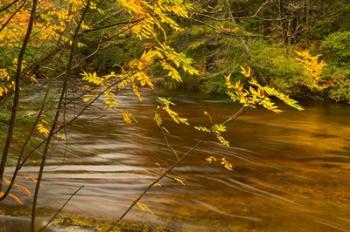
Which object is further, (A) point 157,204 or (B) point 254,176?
(B) point 254,176

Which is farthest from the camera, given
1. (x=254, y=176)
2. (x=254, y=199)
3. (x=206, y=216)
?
(x=254, y=176)

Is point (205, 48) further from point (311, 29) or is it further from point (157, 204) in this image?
point (157, 204)

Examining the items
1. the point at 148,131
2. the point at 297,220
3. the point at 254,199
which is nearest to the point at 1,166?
the point at 297,220

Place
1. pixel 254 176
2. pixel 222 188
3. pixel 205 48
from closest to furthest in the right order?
pixel 222 188 < pixel 254 176 < pixel 205 48

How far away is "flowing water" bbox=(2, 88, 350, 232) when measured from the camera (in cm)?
664

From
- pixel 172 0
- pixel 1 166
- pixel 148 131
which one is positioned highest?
pixel 172 0

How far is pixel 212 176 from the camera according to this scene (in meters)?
8.70

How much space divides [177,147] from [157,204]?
12.9ft

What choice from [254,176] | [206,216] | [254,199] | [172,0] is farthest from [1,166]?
[254,176]

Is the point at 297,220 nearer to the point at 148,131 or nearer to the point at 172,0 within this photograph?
the point at 172,0

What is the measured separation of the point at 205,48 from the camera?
22.5m

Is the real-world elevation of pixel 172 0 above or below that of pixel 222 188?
above

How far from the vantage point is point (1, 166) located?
221cm

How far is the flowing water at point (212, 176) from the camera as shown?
664 centimetres
